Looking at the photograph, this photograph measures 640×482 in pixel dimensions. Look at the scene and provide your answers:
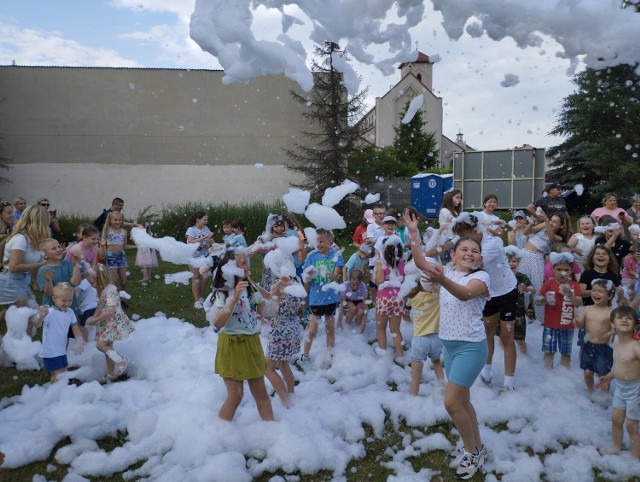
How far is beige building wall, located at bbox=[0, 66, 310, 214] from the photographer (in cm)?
2333

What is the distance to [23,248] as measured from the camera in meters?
6.04

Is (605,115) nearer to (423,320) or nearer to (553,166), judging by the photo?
(553,166)

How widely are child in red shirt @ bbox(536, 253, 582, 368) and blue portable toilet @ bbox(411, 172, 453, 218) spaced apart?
756 inches

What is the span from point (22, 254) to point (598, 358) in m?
6.16

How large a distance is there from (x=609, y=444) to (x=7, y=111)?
25.8 m

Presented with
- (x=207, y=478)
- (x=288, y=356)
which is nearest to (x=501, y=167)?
(x=288, y=356)

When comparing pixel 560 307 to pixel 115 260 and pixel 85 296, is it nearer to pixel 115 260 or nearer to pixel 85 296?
pixel 85 296

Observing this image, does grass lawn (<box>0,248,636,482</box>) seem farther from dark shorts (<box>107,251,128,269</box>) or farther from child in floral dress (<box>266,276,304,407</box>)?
dark shorts (<box>107,251,128,269</box>)

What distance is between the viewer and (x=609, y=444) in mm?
4332

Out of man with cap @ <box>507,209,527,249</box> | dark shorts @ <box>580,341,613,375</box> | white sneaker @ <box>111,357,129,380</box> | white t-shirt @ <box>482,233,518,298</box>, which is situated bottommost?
white sneaker @ <box>111,357,129,380</box>

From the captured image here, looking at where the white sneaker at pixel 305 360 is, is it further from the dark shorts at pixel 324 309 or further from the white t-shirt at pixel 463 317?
the white t-shirt at pixel 463 317

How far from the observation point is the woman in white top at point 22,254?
6027 mm

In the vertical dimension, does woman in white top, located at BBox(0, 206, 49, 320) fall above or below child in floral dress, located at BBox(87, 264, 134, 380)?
above

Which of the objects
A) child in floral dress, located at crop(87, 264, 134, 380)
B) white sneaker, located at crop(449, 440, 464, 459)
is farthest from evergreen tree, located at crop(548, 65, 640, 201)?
child in floral dress, located at crop(87, 264, 134, 380)
